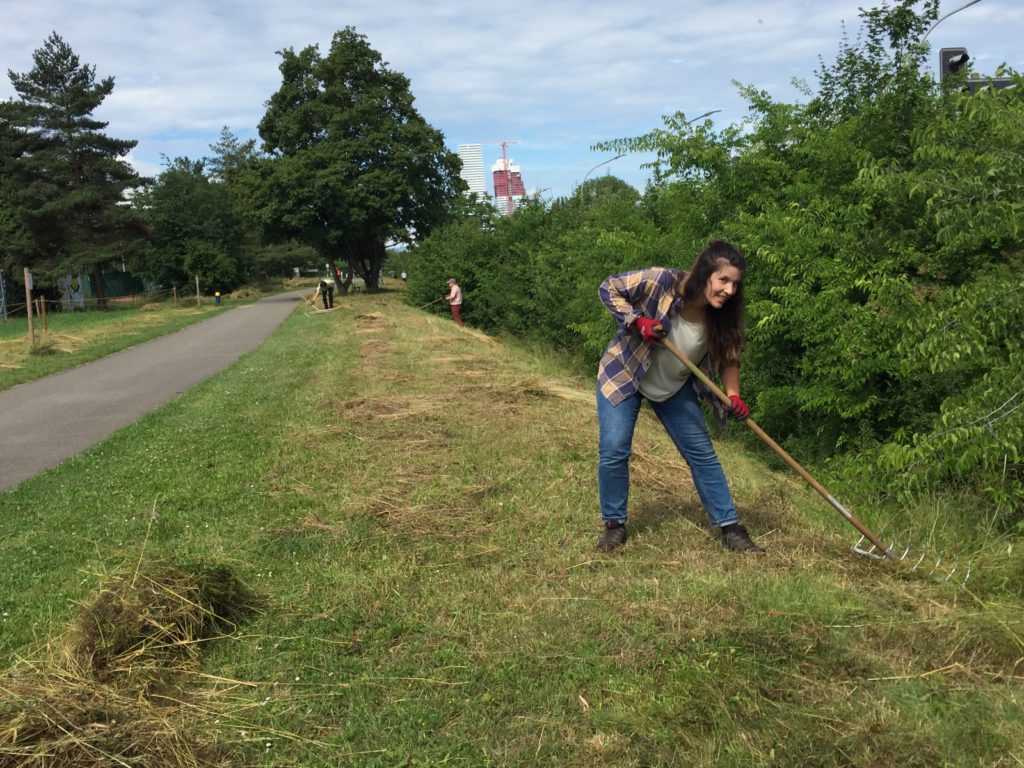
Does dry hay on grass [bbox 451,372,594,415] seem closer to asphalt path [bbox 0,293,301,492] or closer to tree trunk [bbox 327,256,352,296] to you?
asphalt path [bbox 0,293,301,492]

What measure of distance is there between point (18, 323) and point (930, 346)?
1319 inches

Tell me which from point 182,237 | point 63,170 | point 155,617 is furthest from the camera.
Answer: point 182,237

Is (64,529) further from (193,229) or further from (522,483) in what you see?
(193,229)

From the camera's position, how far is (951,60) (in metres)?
8.34

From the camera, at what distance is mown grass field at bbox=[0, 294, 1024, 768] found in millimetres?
2936

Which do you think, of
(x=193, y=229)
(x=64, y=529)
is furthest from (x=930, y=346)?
(x=193, y=229)

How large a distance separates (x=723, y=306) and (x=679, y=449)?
2.85 ft

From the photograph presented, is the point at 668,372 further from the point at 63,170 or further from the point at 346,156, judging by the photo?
the point at 63,170

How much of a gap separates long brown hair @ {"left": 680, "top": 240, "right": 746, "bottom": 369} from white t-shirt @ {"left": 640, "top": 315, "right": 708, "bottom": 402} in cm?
7

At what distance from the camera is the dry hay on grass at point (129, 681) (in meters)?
2.81

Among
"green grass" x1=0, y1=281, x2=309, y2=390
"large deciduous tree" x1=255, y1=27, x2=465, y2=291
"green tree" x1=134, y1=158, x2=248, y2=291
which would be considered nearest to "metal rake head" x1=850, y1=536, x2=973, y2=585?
"green grass" x1=0, y1=281, x2=309, y2=390

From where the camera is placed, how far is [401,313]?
2489 cm

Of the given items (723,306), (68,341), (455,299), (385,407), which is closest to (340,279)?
(455,299)

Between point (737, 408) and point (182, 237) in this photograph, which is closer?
point (737, 408)
